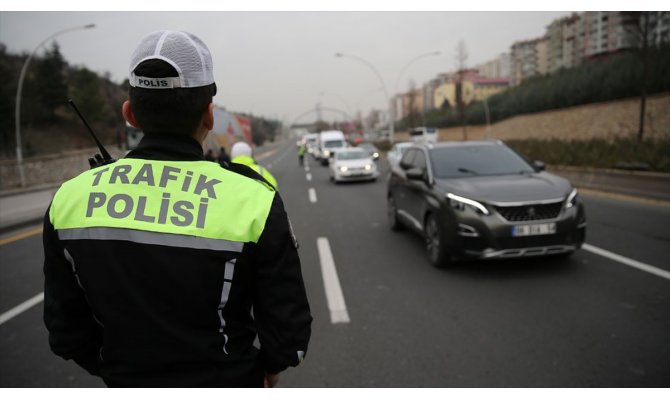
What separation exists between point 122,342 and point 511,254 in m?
4.80

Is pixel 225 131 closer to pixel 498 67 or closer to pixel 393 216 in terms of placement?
pixel 393 216

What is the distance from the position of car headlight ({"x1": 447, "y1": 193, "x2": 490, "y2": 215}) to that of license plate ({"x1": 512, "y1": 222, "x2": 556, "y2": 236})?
1.21 ft

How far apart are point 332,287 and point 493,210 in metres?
2.08

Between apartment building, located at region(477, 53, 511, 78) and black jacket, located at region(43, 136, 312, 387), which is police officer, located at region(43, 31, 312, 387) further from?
apartment building, located at region(477, 53, 511, 78)

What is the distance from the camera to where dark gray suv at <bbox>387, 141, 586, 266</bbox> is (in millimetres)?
5340

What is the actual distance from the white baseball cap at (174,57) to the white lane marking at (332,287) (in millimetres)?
3411

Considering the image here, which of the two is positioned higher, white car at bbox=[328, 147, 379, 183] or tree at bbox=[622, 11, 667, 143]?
tree at bbox=[622, 11, 667, 143]

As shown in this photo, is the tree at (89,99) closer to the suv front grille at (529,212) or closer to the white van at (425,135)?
the white van at (425,135)

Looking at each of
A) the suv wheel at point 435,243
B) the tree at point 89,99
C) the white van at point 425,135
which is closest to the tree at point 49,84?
the tree at point 89,99

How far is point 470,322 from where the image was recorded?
13.8 feet

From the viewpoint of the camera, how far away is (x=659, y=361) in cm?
330

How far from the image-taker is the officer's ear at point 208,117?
148 centimetres

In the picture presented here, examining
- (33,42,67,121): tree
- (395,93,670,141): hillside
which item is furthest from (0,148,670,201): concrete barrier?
(33,42,67,121): tree

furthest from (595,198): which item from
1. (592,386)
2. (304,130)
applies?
(304,130)
